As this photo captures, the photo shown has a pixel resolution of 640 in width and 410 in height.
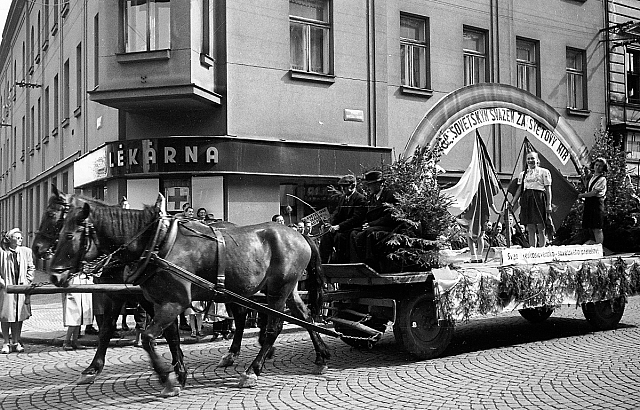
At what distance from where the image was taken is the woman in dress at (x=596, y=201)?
416 inches

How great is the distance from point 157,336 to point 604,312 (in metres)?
6.99

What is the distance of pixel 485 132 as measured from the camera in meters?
18.8

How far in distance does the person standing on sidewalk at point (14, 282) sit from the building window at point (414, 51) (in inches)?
416

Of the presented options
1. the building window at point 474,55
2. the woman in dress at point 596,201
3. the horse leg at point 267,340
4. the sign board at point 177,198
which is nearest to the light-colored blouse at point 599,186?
the woman in dress at point 596,201

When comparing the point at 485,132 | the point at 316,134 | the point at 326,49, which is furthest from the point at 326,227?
the point at 485,132

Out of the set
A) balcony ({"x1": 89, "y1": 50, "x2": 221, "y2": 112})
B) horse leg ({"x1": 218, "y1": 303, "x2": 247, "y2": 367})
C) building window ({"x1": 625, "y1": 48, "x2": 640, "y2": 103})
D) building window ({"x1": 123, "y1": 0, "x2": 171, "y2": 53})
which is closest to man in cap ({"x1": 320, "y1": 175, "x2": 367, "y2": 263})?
horse leg ({"x1": 218, "y1": 303, "x2": 247, "y2": 367})

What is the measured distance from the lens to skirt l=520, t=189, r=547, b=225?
34.8 ft

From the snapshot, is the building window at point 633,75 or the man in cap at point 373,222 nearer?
the man in cap at point 373,222

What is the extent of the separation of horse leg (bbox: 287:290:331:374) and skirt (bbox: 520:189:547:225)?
15.1ft

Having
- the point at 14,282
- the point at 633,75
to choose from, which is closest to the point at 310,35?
the point at 14,282

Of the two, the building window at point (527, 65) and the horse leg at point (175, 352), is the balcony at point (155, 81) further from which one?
the building window at point (527, 65)

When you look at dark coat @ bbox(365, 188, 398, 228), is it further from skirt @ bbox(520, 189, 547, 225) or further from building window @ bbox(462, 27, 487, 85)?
building window @ bbox(462, 27, 487, 85)

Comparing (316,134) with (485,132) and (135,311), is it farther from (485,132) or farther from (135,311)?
(135,311)

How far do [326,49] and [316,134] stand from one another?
2.07 meters
